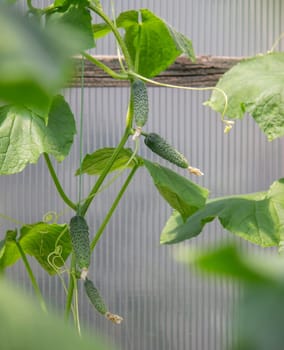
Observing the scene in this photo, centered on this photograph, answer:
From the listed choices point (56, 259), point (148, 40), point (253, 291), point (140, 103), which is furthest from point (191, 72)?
point (253, 291)

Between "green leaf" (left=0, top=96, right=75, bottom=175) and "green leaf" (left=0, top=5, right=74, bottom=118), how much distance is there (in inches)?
34.6

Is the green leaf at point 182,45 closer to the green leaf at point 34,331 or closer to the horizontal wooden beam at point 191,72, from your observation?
the horizontal wooden beam at point 191,72

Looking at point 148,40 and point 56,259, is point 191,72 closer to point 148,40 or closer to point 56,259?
point 148,40

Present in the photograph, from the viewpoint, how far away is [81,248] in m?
0.88

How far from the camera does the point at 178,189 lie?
3.27ft

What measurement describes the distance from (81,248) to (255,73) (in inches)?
17.4

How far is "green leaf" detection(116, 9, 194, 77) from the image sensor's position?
1124 millimetres

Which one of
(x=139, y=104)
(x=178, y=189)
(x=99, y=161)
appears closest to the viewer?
(x=139, y=104)

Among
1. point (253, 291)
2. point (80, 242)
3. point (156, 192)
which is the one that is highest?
point (253, 291)

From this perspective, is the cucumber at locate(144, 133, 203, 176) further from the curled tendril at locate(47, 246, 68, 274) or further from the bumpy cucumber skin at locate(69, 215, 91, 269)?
the curled tendril at locate(47, 246, 68, 274)

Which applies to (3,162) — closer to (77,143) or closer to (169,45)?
(169,45)

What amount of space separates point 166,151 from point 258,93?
0.26 meters

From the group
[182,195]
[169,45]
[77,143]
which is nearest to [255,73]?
[169,45]

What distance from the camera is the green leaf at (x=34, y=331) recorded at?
0.19ft
